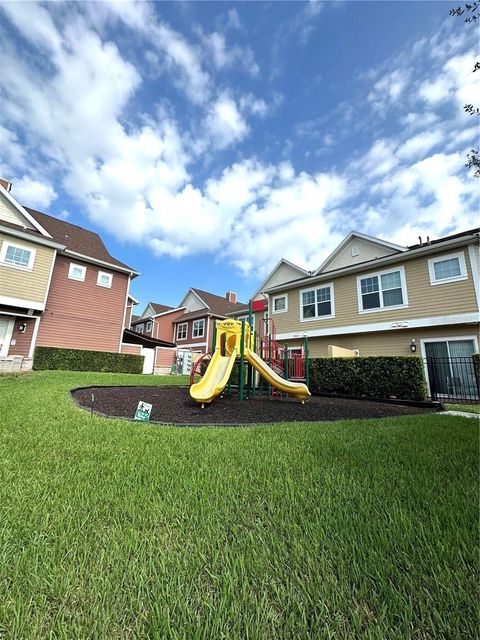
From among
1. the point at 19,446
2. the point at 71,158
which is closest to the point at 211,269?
the point at 71,158

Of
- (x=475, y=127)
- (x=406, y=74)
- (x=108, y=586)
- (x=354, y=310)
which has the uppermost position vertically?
(x=406, y=74)

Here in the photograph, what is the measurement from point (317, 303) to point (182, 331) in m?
17.9

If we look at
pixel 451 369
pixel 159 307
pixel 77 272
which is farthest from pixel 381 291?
pixel 159 307

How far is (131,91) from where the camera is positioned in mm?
9297

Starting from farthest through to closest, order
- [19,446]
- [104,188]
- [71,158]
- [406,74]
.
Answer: [104,188]
[71,158]
[406,74]
[19,446]

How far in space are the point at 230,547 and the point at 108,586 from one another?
1.85 ft

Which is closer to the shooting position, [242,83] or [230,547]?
[230,547]

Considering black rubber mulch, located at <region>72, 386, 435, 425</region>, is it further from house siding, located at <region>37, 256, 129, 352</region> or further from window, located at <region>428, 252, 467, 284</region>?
house siding, located at <region>37, 256, 129, 352</region>

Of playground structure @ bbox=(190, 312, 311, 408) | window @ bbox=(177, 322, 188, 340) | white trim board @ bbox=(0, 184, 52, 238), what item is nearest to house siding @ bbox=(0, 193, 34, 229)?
white trim board @ bbox=(0, 184, 52, 238)

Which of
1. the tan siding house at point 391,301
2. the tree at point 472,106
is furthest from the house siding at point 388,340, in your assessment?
the tree at point 472,106

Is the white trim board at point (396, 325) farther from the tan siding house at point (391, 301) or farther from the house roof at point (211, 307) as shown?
the house roof at point (211, 307)

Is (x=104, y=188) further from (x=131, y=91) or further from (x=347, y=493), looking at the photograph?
(x=347, y=493)

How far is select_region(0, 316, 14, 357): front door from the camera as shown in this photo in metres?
13.6

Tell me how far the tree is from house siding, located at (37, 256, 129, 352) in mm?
16927
